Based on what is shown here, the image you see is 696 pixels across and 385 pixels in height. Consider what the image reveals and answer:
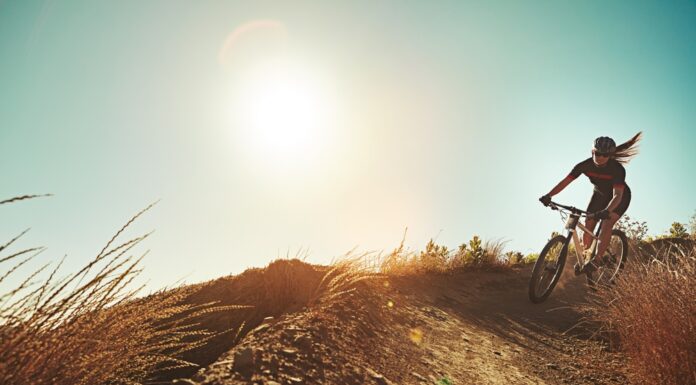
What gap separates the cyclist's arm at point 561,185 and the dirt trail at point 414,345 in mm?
1845

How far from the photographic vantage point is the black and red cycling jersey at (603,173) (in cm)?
585

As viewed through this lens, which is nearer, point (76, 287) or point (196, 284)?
point (76, 287)

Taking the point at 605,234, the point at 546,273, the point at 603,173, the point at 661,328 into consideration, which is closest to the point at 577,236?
the point at 605,234

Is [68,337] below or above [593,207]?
below

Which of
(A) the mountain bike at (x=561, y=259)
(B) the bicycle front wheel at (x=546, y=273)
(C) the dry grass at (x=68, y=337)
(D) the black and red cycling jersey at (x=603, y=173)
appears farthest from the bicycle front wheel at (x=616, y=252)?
(C) the dry grass at (x=68, y=337)

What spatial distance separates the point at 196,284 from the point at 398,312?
262 cm

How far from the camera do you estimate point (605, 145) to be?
222 inches

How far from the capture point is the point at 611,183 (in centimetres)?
602

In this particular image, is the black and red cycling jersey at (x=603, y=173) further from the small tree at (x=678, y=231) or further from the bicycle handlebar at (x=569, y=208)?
the small tree at (x=678, y=231)

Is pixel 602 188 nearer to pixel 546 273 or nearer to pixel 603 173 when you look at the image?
pixel 603 173

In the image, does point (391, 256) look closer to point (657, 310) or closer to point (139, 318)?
point (657, 310)

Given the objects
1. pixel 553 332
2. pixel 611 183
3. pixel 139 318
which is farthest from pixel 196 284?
pixel 611 183

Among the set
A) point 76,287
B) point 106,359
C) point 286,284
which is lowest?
point 106,359

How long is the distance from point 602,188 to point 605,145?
91 cm
